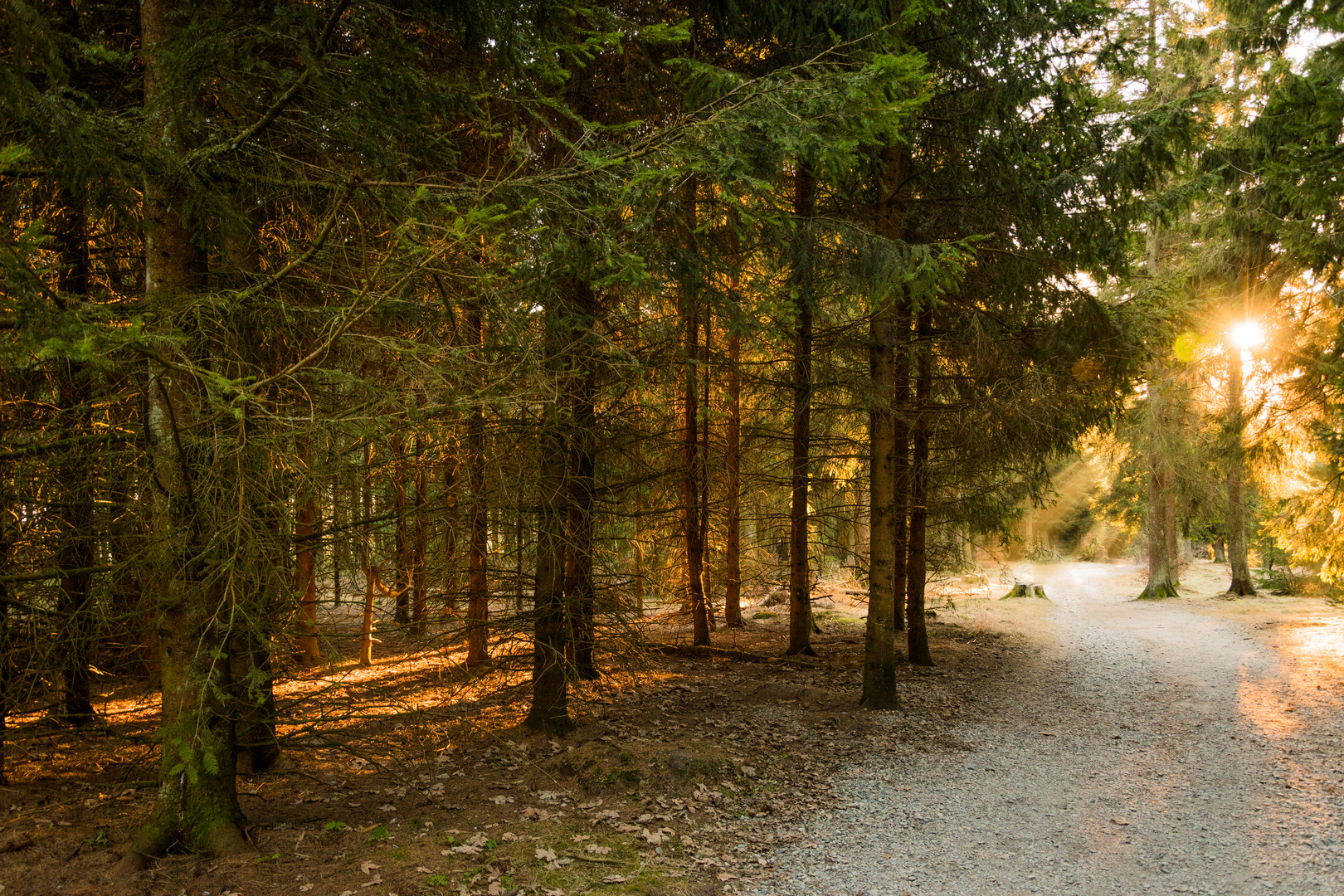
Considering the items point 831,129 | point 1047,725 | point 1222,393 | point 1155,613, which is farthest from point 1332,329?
point 831,129

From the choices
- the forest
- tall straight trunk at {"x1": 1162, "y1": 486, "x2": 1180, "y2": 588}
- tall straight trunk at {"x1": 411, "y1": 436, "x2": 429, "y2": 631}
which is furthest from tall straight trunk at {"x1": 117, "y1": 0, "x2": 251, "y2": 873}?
tall straight trunk at {"x1": 1162, "y1": 486, "x2": 1180, "y2": 588}

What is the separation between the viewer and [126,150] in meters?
4.10

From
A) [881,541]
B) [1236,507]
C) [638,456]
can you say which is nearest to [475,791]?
[638,456]

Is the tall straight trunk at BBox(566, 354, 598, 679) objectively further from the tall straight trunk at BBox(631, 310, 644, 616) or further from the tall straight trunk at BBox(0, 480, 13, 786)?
the tall straight trunk at BBox(0, 480, 13, 786)

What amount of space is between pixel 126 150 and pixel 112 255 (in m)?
4.39

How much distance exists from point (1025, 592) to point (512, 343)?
22.7 metres

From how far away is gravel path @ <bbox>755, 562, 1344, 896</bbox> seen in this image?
4867 mm

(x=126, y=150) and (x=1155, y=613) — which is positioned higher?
(x=126, y=150)

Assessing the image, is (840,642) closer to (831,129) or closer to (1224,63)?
(831,129)

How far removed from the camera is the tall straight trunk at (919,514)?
37.2ft

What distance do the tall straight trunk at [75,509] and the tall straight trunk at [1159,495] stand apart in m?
21.0

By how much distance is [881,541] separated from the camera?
8.76m

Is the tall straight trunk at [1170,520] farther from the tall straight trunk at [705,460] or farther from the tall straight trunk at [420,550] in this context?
the tall straight trunk at [420,550]

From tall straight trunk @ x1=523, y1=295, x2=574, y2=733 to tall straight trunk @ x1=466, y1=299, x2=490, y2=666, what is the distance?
0.55 m
